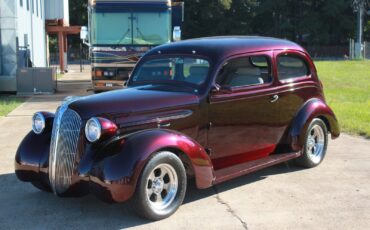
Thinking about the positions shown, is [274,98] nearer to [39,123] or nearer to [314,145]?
[314,145]

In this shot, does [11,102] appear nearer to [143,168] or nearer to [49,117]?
[49,117]

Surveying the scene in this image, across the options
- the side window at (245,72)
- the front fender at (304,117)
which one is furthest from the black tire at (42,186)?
the front fender at (304,117)

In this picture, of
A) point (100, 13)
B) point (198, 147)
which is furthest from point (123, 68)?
point (198, 147)

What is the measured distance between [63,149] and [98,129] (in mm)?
505

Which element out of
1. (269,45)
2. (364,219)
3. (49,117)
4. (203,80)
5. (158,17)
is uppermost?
(158,17)

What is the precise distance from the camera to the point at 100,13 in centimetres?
1481

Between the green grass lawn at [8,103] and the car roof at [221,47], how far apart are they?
757 centimetres

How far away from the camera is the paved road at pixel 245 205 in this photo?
4.98m

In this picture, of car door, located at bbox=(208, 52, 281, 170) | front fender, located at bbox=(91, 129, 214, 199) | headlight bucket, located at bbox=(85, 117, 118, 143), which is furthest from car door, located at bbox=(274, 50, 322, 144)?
headlight bucket, located at bbox=(85, 117, 118, 143)

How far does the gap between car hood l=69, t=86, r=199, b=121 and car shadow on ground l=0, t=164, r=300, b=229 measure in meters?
0.96

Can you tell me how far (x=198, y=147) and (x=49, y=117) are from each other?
177 centimetres

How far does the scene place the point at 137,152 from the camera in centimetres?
482

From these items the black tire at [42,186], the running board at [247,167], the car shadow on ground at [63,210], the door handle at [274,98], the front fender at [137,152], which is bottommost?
the car shadow on ground at [63,210]

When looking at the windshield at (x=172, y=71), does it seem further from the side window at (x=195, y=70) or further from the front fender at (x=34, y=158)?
the front fender at (x=34, y=158)
